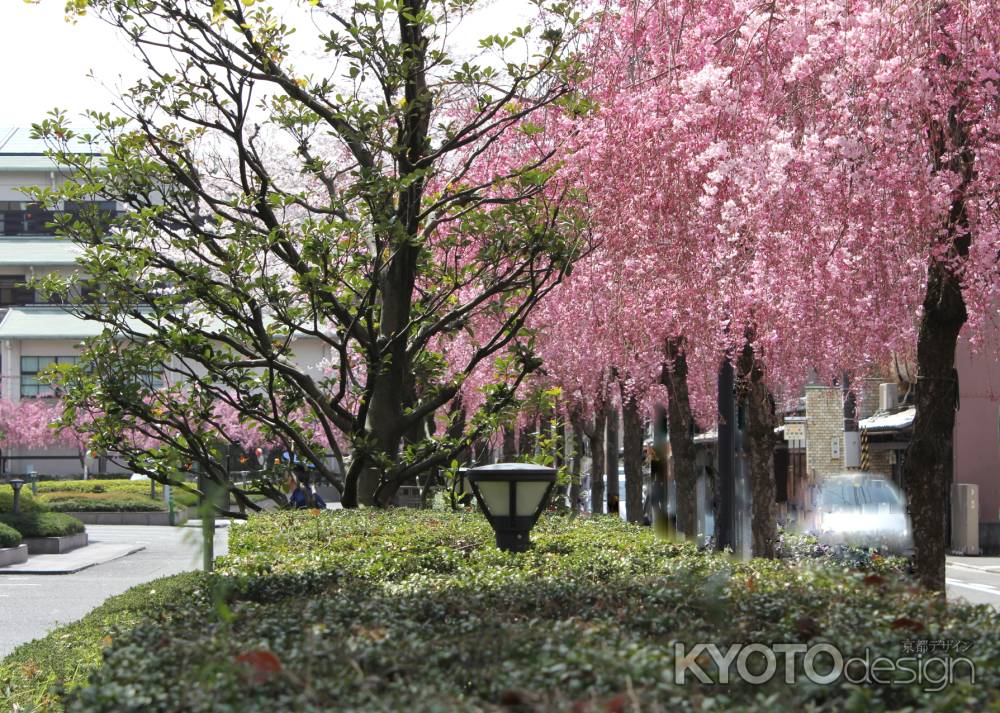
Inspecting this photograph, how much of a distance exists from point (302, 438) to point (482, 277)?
8.60 feet

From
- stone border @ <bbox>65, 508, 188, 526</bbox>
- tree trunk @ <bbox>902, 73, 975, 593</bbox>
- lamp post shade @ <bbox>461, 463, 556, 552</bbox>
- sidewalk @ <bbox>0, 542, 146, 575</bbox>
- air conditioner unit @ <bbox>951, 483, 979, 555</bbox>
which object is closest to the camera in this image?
lamp post shade @ <bbox>461, 463, 556, 552</bbox>

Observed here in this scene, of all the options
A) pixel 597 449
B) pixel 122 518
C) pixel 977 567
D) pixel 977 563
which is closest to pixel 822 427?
pixel 597 449

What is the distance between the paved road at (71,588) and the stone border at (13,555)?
5.80ft

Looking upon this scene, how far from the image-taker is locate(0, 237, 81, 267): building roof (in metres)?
75.1

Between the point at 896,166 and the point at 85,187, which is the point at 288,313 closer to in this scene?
the point at 85,187

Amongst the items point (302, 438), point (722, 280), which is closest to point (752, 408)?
Result: point (722, 280)

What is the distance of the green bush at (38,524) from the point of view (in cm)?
3144

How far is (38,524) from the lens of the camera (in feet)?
105

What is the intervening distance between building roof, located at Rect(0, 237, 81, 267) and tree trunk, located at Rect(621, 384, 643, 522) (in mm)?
52484

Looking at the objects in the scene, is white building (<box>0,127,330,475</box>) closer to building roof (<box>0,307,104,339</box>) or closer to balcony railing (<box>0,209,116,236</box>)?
building roof (<box>0,307,104,339</box>)

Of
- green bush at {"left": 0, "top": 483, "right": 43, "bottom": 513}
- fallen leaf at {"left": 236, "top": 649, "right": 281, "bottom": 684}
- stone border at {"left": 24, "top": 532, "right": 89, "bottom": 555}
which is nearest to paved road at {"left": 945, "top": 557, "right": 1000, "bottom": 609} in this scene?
fallen leaf at {"left": 236, "top": 649, "right": 281, "bottom": 684}

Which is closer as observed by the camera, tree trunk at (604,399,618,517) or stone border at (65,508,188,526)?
tree trunk at (604,399,618,517)

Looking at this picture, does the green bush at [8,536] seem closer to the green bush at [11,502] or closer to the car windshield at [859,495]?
the green bush at [11,502]

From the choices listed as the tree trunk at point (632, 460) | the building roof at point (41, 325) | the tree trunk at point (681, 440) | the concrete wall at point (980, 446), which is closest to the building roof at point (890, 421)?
the concrete wall at point (980, 446)
